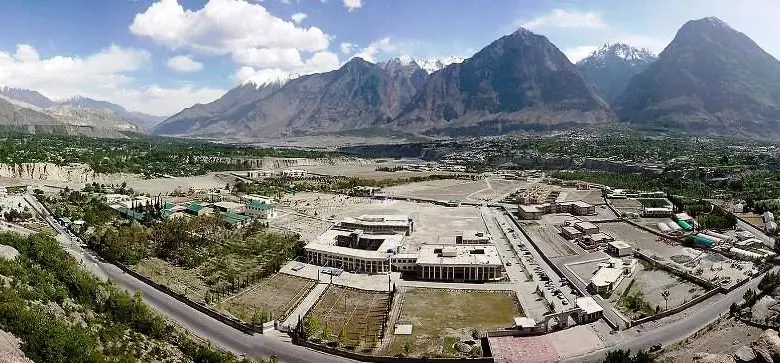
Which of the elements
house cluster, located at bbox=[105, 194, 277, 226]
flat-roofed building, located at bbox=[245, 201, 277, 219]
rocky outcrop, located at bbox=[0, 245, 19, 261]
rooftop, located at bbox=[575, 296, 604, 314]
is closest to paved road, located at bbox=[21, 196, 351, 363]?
rocky outcrop, located at bbox=[0, 245, 19, 261]

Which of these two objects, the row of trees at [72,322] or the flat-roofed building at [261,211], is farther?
the flat-roofed building at [261,211]

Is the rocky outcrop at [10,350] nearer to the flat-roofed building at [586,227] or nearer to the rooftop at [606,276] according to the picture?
the rooftop at [606,276]

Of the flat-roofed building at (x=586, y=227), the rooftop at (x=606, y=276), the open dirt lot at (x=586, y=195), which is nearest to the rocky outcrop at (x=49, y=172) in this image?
the flat-roofed building at (x=586, y=227)

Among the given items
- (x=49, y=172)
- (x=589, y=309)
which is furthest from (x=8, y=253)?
(x=49, y=172)

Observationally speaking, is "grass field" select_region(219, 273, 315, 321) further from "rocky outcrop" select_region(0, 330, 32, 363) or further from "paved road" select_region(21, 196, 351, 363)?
"rocky outcrop" select_region(0, 330, 32, 363)

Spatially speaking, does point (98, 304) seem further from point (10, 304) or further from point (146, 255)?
point (146, 255)

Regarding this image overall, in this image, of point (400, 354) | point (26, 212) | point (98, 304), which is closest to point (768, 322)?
point (400, 354)

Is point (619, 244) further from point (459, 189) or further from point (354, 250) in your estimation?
point (459, 189)
